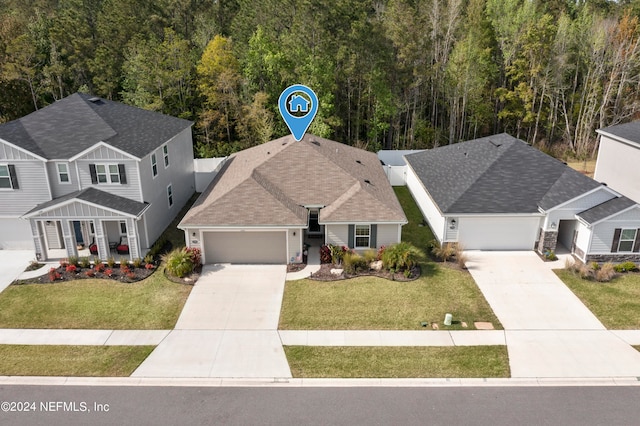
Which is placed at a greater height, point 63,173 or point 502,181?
point 63,173

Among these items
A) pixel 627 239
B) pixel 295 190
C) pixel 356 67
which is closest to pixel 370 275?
pixel 295 190

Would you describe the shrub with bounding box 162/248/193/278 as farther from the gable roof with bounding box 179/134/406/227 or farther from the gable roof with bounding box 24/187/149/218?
the gable roof with bounding box 24/187/149/218

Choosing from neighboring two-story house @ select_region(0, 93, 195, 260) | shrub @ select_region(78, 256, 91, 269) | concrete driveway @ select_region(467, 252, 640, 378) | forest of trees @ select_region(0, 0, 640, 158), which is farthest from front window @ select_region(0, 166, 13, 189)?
concrete driveway @ select_region(467, 252, 640, 378)

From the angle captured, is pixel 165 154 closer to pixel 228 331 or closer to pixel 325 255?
pixel 325 255

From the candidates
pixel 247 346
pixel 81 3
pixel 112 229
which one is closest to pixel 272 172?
pixel 112 229

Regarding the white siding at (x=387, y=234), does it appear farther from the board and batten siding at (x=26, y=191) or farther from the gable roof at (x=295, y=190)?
the board and batten siding at (x=26, y=191)
